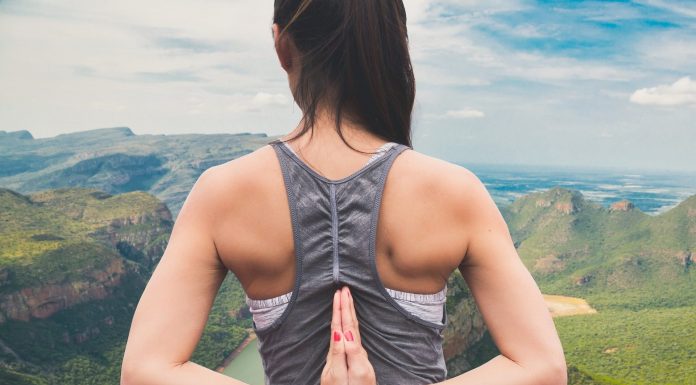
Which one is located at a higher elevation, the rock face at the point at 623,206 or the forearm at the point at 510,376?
the forearm at the point at 510,376

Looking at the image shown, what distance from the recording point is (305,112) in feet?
4.17

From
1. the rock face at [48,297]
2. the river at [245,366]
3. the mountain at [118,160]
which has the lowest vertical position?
the river at [245,366]

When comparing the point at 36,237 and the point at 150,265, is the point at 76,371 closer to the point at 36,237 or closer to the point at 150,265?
the point at 36,237

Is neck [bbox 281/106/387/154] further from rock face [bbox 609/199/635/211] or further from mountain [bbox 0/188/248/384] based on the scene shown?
rock face [bbox 609/199/635/211]

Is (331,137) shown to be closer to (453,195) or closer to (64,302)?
(453,195)

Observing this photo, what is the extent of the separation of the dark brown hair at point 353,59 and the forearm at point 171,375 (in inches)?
22.9

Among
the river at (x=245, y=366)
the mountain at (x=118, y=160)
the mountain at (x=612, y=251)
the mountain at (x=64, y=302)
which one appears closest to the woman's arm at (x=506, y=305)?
the mountain at (x=64, y=302)

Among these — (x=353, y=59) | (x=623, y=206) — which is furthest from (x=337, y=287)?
(x=623, y=206)

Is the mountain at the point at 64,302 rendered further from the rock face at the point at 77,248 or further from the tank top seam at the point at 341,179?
the tank top seam at the point at 341,179

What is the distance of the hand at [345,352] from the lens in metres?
1.06

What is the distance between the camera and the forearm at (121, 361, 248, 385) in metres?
1.08

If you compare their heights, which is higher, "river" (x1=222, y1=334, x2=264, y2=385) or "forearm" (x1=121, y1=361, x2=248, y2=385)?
"forearm" (x1=121, y1=361, x2=248, y2=385)

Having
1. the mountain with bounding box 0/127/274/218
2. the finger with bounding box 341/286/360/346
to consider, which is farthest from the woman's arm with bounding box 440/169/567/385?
the mountain with bounding box 0/127/274/218

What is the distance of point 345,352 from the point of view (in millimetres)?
1081
